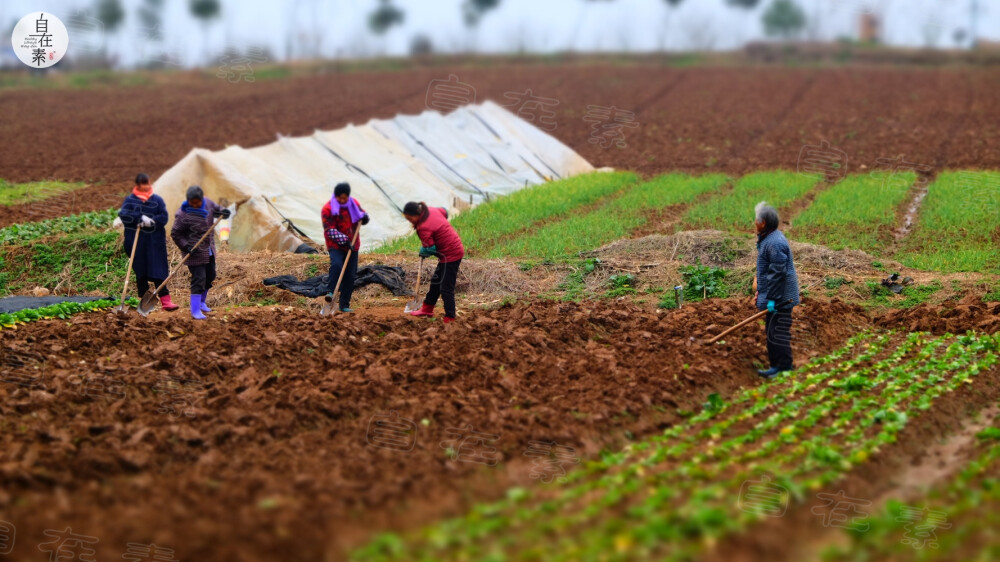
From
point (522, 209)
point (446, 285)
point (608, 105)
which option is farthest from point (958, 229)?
point (608, 105)

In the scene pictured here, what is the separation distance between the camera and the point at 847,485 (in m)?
5.22

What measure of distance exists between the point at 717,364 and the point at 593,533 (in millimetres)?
3776

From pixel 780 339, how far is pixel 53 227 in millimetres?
11793

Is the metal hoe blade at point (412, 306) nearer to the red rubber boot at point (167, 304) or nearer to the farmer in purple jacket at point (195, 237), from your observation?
the farmer in purple jacket at point (195, 237)

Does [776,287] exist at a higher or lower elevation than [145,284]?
higher

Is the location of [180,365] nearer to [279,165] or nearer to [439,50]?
[279,165]

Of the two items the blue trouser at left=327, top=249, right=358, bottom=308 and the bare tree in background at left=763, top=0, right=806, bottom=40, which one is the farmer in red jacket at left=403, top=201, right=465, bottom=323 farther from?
the bare tree in background at left=763, top=0, right=806, bottom=40

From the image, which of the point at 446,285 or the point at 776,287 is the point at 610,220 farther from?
the point at 776,287

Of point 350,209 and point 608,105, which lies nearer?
point 350,209

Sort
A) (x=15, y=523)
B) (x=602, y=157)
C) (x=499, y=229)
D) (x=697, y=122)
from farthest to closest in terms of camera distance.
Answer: (x=697, y=122) → (x=602, y=157) → (x=499, y=229) → (x=15, y=523)

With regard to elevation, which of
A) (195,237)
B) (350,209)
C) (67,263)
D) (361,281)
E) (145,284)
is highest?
(350,209)

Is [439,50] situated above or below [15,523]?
above

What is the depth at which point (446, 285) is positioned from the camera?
9562 millimetres

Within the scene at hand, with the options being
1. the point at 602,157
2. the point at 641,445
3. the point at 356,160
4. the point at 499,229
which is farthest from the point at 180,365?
the point at 602,157
